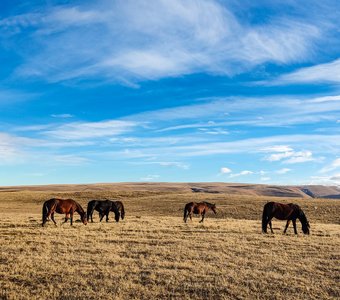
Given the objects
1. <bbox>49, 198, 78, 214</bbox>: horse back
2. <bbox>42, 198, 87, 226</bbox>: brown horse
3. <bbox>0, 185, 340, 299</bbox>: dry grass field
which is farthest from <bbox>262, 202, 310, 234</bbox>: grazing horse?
<bbox>49, 198, 78, 214</bbox>: horse back

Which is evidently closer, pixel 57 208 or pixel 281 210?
pixel 281 210

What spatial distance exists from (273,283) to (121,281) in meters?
4.17

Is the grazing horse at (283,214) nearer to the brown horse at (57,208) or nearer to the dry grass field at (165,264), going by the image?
the dry grass field at (165,264)

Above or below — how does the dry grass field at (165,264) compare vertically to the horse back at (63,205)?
below

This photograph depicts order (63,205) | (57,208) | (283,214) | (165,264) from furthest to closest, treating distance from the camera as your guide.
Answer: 1. (63,205)
2. (57,208)
3. (283,214)
4. (165,264)

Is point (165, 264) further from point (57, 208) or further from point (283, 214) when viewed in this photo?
point (57, 208)

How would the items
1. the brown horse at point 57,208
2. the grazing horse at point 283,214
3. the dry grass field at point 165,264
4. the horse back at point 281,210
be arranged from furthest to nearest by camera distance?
the brown horse at point 57,208 < the horse back at point 281,210 < the grazing horse at point 283,214 < the dry grass field at point 165,264

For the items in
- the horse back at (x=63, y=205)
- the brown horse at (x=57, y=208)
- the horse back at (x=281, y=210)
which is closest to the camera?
the horse back at (x=281, y=210)

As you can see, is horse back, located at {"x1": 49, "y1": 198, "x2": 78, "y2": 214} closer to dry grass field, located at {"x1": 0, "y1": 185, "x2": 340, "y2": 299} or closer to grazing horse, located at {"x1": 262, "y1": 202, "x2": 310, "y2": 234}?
dry grass field, located at {"x1": 0, "y1": 185, "x2": 340, "y2": 299}

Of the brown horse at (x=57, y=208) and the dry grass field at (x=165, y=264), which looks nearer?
the dry grass field at (x=165, y=264)

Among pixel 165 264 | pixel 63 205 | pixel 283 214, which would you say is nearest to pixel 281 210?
pixel 283 214

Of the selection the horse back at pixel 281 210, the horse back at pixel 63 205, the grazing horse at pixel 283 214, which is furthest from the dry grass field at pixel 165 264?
the horse back at pixel 63 205

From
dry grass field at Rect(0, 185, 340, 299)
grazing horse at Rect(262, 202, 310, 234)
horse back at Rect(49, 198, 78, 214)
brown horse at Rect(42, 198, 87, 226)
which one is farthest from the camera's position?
horse back at Rect(49, 198, 78, 214)

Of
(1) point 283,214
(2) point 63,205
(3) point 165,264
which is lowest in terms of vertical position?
(3) point 165,264
